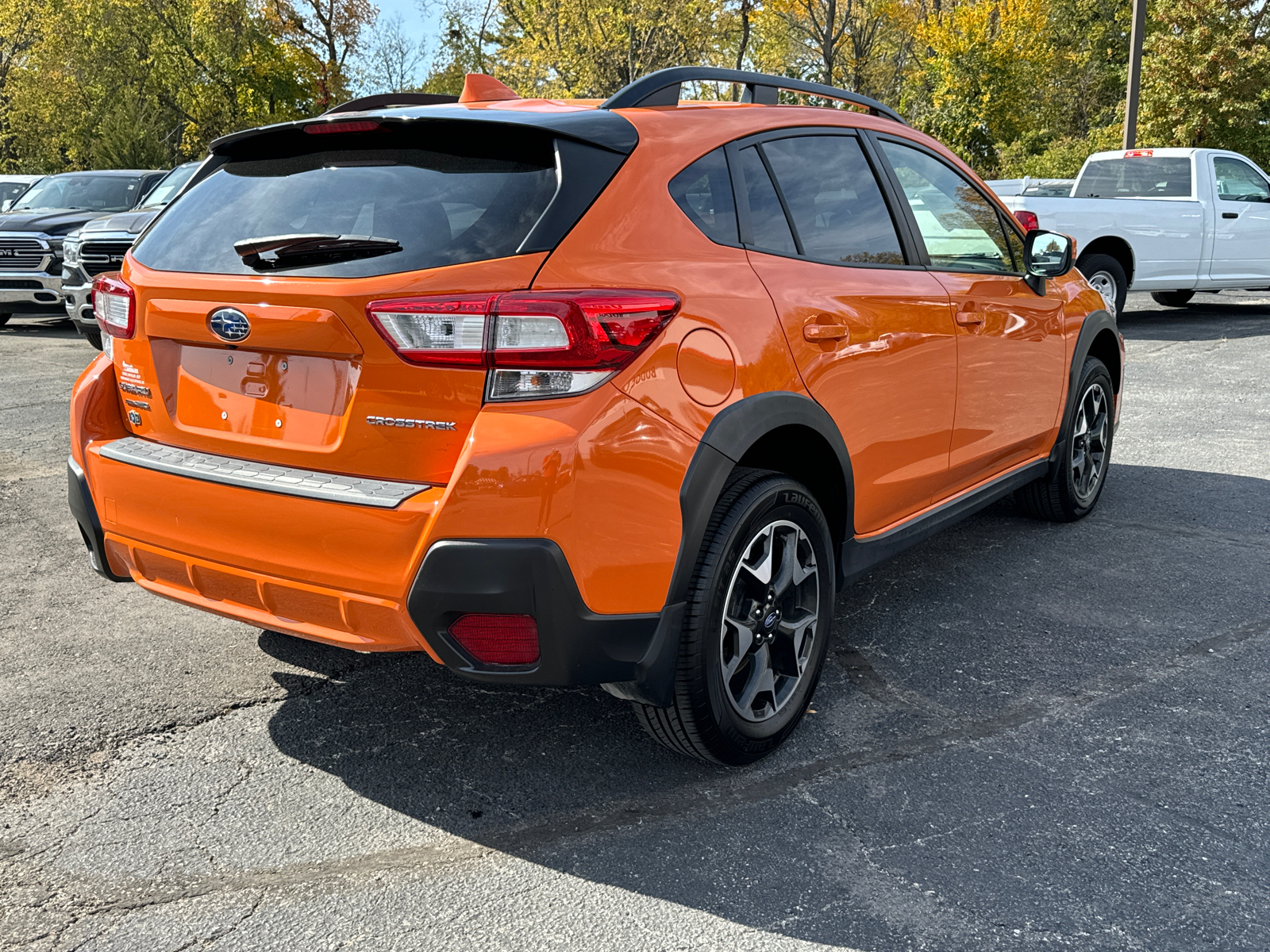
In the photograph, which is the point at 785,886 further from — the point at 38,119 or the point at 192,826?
the point at 38,119

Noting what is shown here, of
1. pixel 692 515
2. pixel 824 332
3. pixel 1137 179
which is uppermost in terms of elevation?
pixel 1137 179

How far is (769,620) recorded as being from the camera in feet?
10.1

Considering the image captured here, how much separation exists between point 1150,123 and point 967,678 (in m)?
30.3

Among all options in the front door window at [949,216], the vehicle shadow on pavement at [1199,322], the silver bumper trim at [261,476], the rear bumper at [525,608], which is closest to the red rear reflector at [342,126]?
the silver bumper trim at [261,476]

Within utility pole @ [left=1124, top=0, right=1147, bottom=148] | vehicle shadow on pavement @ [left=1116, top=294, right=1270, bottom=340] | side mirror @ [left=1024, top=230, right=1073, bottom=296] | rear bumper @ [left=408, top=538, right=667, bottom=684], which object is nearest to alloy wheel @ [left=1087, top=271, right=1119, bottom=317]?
vehicle shadow on pavement @ [left=1116, top=294, right=1270, bottom=340]

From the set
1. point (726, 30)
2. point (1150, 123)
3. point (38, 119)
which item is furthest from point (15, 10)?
point (1150, 123)

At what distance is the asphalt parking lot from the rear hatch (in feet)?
2.99

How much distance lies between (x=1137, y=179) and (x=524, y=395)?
1231 centimetres

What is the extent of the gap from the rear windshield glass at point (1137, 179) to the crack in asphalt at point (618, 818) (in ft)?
34.7

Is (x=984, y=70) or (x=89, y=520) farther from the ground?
(x=984, y=70)

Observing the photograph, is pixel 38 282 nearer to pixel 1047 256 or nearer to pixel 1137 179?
pixel 1047 256

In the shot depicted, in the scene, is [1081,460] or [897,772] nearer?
[897,772]

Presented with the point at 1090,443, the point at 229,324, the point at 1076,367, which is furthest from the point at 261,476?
the point at 1090,443

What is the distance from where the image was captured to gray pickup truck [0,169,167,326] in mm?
13203
